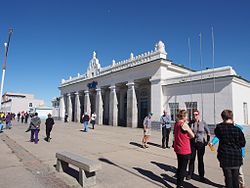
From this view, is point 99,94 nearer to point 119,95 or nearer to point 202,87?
point 119,95

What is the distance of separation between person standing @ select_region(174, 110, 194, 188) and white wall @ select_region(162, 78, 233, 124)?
12326 mm

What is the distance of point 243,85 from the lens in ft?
52.8

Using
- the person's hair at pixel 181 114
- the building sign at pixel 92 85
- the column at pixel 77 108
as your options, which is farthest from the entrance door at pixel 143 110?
the person's hair at pixel 181 114

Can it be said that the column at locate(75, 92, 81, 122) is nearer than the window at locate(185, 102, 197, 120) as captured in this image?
No

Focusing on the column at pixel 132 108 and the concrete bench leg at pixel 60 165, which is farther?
the column at pixel 132 108

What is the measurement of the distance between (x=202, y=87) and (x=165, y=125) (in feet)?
26.9

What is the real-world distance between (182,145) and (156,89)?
16.2 meters

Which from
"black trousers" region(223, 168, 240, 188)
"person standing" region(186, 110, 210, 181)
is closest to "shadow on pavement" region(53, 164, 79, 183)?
"person standing" region(186, 110, 210, 181)

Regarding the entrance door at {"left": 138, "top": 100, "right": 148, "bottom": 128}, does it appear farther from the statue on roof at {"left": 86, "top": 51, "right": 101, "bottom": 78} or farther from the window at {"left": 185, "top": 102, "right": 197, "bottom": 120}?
the statue on roof at {"left": 86, "top": 51, "right": 101, "bottom": 78}

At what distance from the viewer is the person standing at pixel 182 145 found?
4254 mm

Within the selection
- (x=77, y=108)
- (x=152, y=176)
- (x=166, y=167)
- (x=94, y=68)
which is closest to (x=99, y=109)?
(x=94, y=68)

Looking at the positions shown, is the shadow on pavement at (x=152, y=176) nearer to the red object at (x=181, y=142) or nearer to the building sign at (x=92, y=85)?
the red object at (x=181, y=142)

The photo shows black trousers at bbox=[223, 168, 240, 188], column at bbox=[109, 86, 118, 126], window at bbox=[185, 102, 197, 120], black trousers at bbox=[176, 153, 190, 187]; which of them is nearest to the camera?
black trousers at bbox=[223, 168, 240, 188]

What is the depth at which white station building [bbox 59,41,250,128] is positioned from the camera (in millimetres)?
15539
